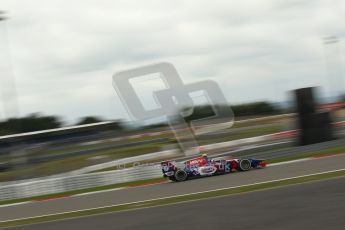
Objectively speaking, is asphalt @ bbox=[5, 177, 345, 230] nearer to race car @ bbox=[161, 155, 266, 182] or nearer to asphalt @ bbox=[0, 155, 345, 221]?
asphalt @ bbox=[0, 155, 345, 221]

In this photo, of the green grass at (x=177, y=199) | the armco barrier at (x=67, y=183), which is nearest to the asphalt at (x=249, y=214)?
the green grass at (x=177, y=199)

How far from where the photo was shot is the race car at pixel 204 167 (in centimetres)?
1284

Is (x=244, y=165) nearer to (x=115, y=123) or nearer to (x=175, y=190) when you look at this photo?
(x=175, y=190)

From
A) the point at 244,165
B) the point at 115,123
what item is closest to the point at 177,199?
the point at 244,165

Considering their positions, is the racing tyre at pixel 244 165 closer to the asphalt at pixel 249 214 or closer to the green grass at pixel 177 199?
the green grass at pixel 177 199

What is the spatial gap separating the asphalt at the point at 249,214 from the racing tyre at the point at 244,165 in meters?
4.34

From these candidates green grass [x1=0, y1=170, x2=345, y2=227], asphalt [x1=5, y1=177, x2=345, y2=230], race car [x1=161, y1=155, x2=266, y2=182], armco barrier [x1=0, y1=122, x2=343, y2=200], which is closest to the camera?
asphalt [x1=5, y1=177, x2=345, y2=230]

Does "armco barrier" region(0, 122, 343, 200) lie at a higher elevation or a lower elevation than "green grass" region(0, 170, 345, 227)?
lower

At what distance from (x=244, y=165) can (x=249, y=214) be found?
6641mm

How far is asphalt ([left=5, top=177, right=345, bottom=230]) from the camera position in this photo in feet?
18.3

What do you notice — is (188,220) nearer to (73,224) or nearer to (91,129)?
(73,224)

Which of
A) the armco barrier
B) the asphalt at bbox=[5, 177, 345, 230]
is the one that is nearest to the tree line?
the armco barrier

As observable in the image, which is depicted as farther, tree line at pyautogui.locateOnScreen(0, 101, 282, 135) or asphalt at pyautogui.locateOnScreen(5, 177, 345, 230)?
tree line at pyautogui.locateOnScreen(0, 101, 282, 135)

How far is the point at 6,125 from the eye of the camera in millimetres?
46312
